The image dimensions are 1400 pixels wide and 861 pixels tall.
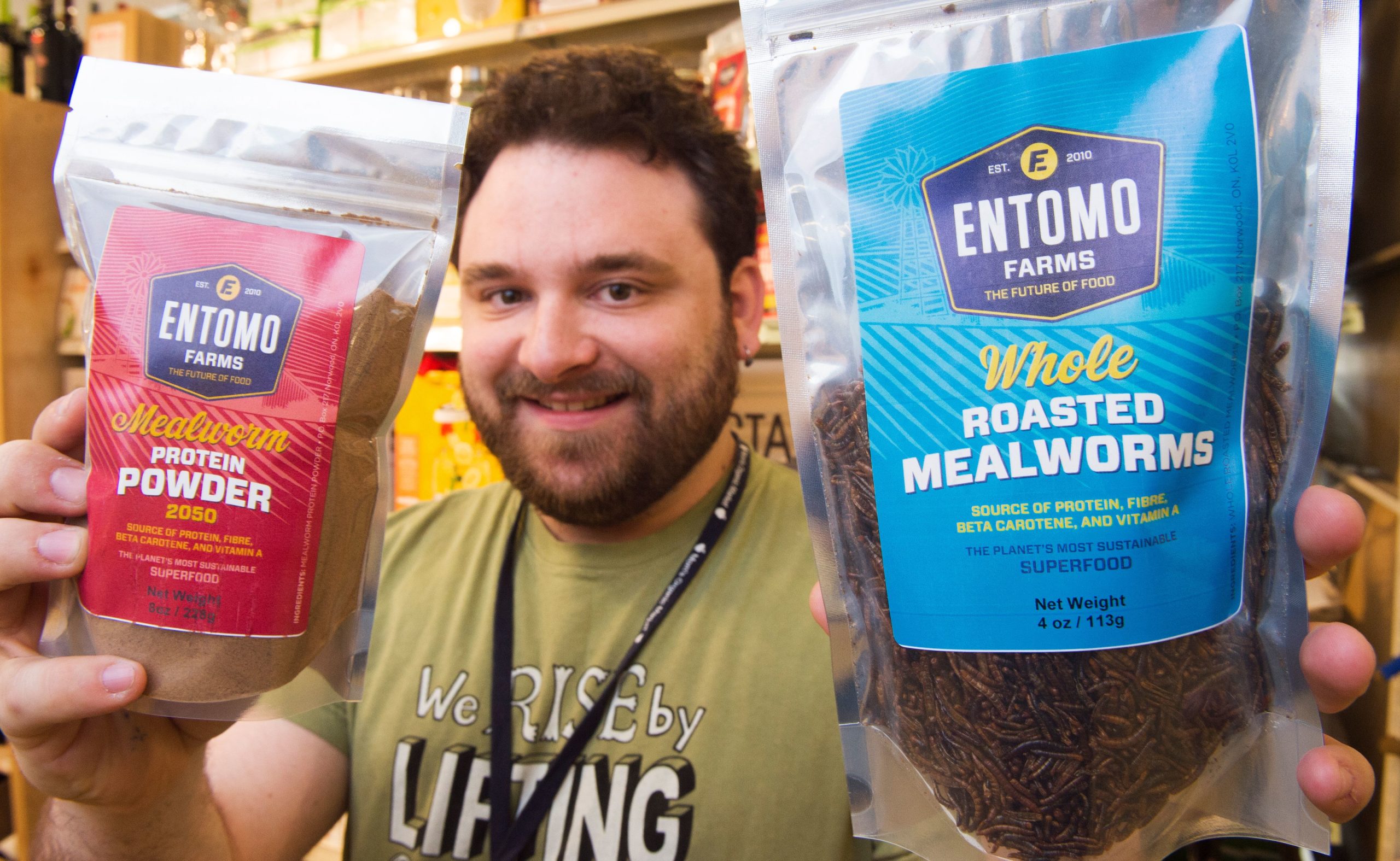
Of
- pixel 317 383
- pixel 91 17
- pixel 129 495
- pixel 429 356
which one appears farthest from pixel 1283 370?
pixel 91 17

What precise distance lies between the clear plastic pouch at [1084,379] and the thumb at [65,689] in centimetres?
54

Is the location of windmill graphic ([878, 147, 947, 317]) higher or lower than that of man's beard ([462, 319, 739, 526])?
higher

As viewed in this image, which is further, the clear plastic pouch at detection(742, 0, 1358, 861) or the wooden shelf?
the wooden shelf

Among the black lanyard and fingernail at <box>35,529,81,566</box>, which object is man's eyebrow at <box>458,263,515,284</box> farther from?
fingernail at <box>35,529,81,566</box>

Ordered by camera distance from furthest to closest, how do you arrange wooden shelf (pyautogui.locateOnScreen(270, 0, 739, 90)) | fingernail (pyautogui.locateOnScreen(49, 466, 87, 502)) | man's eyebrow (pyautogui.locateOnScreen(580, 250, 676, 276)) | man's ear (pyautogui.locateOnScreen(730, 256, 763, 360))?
wooden shelf (pyautogui.locateOnScreen(270, 0, 739, 90)), man's ear (pyautogui.locateOnScreen(730, 256, 763, 360)), man's eyebrow (pyautogui.locateOnScreen(580, 250, 676, 276)), fingernail (pyautogui.locateOnScreen(49, 466, 87, 502))

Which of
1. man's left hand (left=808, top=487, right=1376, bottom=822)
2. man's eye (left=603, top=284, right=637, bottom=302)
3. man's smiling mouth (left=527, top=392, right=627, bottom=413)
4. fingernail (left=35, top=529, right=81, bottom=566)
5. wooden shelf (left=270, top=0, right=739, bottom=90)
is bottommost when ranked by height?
man's left hand (left=808, top=487, right=1376, bottom=822)

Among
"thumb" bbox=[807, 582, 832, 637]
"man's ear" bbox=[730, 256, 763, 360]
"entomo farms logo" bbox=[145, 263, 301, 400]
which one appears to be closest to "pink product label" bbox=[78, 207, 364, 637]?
"entomo farms logo" bbox=[145, 263, 301, 400]

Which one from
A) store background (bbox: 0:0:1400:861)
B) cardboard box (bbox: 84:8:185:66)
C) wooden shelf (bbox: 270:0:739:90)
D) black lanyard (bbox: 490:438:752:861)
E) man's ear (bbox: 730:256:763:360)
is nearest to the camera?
black lanyard (bbox: 490:438:752:861)

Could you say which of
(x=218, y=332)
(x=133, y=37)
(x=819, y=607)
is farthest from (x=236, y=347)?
(x=133, y=37)

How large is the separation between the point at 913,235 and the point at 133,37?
2.85 meters

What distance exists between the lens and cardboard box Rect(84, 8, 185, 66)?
2318 mm

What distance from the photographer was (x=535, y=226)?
3.36 ft

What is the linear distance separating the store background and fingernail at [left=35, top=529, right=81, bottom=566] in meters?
0.64

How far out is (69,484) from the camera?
0.58 m
